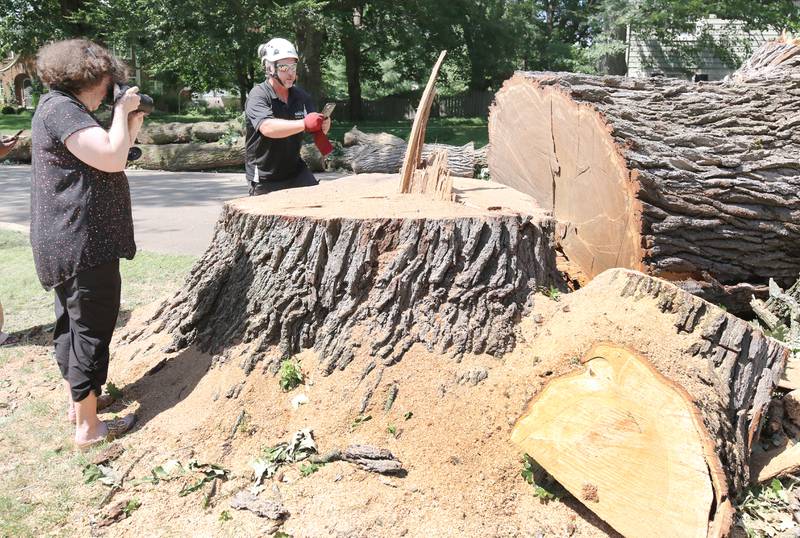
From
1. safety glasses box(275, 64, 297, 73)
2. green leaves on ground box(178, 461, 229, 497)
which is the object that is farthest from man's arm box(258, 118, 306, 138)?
green leaves on ground box(178, 461, 229, 497)

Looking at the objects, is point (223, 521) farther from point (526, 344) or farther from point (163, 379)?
point (526, 344)

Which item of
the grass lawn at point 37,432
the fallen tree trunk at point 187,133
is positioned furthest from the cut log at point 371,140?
the grass lawn at point 37,432

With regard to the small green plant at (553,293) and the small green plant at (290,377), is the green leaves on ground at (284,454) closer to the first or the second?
the small green plant at (290,377)

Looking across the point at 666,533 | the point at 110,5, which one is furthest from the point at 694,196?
the point at 110,5

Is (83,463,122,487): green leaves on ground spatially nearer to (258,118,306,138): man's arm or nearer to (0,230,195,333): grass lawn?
(258,118,306,138): man's arm

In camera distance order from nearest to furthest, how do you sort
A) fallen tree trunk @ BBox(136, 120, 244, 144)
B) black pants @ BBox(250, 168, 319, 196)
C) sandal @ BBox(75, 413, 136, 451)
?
sandal @ BBox(75, 413, 136, 451)
black pants @ BBox(250, 168, 319, 196)
fallen tree trunk @ BBox(136, 120, 244, 144)

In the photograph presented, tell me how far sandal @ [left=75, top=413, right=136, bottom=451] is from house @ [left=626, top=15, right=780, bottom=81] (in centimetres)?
1983

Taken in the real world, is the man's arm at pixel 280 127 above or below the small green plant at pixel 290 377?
above

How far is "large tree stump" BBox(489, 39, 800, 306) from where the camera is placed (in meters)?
3.69

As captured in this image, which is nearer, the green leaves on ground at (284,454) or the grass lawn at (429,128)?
the green leaves on ground at (284,454)

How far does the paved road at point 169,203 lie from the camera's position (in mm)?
7125

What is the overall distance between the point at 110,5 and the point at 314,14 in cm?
656

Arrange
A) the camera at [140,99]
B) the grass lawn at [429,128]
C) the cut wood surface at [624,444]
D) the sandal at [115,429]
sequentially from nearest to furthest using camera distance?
the cut wood surface at [624,444], the camera at [140,99], the sandal at [115,429], the grass lawn at [429,128]

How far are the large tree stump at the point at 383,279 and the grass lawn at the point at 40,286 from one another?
2114 millimetres
